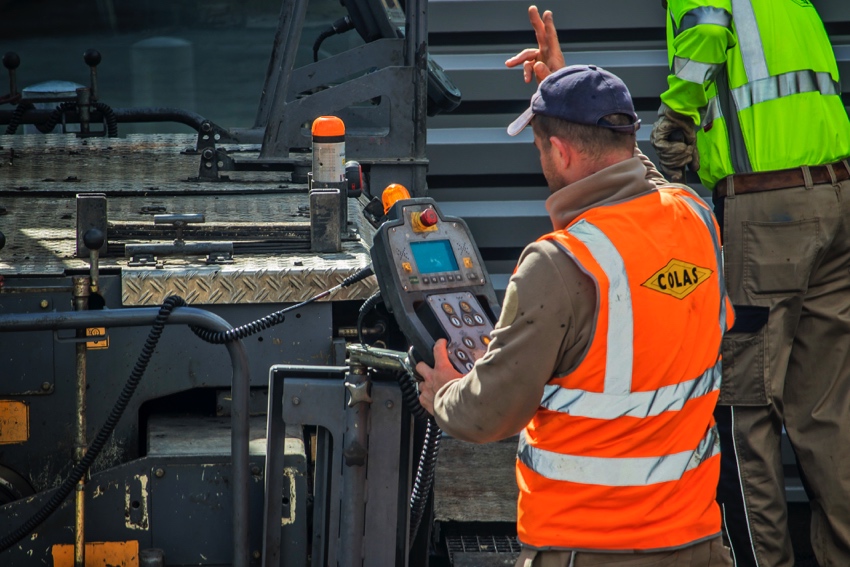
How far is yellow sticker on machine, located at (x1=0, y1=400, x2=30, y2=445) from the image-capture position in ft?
10.6

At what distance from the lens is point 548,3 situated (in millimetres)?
5703

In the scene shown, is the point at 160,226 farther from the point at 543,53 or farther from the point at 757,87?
the point at 757,87

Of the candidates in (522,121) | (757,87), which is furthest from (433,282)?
(757,87)

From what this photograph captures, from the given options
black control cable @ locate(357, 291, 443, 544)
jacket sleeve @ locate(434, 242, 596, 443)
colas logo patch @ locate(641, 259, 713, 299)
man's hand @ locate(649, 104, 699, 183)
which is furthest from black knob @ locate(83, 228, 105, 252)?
man's hand @ locate(649, 104, 699, 183)

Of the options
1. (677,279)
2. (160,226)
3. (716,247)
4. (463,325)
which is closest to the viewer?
(677,279)

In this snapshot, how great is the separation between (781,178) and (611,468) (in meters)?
2.03

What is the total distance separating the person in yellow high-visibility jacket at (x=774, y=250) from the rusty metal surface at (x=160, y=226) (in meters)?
1.36

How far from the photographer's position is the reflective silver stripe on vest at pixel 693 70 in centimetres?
390

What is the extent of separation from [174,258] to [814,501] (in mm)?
2444

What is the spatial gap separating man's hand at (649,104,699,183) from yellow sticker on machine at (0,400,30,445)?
7.76 feet

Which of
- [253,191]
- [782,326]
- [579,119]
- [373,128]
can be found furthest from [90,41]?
[579,119]

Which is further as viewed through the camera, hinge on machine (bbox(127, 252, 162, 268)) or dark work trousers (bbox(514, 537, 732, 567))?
hinge on machine (bbox(127, 252, 162, 268))

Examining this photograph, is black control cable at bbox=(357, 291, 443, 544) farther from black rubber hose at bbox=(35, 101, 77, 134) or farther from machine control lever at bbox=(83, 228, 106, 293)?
black rubber hose at bbox=(35, 101, 77, 134)

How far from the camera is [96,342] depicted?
314 cm
